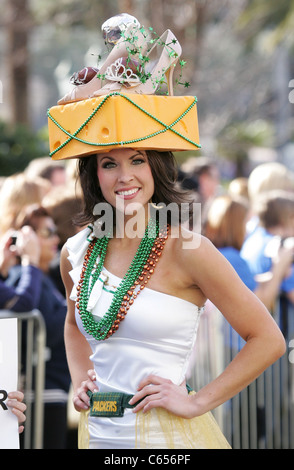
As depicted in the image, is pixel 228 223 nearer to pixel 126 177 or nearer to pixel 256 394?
pixel 256 394

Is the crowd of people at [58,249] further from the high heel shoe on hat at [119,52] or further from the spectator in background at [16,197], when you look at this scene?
the high heel shoe on hat at [119,52]

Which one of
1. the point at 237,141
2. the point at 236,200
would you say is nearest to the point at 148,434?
the point at 236,200

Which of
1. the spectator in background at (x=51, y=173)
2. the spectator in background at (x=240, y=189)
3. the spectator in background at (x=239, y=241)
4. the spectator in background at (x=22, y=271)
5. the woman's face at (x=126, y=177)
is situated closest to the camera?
the woman's face at (x=126, y=177)

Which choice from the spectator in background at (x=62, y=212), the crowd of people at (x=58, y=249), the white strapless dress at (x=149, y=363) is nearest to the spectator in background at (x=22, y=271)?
the crowd of people at (x=58, y=249)

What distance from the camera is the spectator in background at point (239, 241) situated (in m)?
6.00

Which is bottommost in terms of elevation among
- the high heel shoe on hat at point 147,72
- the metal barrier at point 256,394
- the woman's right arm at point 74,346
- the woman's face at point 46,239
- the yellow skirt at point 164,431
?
the metal barrier at point 256,394

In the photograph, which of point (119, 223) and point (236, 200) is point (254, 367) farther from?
point (236, 200)

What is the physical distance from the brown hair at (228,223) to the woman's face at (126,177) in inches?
117

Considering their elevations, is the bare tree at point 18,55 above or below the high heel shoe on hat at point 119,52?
above

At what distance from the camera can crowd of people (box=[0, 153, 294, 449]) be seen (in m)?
5.15

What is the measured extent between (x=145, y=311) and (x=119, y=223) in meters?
0.45

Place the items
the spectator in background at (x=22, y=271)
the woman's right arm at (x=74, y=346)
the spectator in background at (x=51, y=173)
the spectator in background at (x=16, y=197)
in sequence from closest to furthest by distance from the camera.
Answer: the woman's right arm at (x=74, y=346) → the spectator in background at (x=22, y=271) → the spectator in background at (x=16, y=197) → the spectator in background at (x=51, y=173)

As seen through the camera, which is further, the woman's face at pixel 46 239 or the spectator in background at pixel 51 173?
the spectator in background at pixel 51 173

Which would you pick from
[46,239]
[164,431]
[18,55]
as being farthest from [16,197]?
[18,55]
